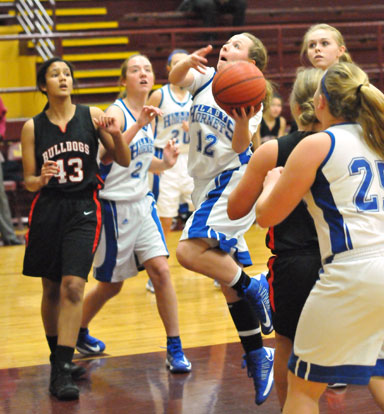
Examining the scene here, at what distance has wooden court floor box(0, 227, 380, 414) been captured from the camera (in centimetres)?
384

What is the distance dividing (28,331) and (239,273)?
198 cm

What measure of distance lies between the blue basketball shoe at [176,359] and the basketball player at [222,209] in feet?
1.62

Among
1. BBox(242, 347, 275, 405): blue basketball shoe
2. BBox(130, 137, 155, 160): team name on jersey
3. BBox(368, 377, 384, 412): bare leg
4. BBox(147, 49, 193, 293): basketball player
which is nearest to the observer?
BBox(368, 377, 384, 412): bare leg

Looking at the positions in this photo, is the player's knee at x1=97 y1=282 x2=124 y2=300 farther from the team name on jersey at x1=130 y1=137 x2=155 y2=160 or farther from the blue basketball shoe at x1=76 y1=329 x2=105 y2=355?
the team name on jersey at x1=130 y1=137 x2=155 y2=160

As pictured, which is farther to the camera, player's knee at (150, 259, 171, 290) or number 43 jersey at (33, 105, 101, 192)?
player's knee at (150, 259, 171, 290)

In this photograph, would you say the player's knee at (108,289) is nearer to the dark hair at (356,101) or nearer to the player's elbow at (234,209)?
the player's elbow at (234,209)

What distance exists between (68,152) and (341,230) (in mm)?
1924

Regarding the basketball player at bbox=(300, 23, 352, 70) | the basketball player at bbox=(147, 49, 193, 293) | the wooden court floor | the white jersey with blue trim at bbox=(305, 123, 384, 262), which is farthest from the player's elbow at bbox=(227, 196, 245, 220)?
the basketball player at bbox=(147, 49, 193, 293)

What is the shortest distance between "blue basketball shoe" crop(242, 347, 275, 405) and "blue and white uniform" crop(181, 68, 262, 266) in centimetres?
55

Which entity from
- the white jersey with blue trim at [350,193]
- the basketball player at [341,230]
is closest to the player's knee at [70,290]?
the basketball player at [341,230]

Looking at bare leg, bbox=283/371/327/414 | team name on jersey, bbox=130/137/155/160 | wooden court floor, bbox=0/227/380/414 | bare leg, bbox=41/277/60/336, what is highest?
team name on jersey, bbox=130/137/155/160

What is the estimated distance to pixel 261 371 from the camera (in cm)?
386

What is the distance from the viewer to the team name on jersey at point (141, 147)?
4.80 m

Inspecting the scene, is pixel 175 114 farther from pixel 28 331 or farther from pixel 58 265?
pixel 58 265
